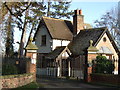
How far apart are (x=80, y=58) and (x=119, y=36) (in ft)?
51.5

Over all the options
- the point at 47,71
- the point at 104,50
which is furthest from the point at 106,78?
the point at 47,71

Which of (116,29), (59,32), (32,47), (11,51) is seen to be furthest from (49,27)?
(116,29)

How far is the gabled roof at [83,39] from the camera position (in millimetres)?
25031

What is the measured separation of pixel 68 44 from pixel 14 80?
16.0m

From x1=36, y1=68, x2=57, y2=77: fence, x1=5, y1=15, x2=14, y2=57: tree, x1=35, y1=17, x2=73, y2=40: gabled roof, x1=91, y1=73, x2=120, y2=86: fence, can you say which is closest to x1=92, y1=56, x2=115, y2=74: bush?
x1=91, y1=73, x2=120, y2=86: fence

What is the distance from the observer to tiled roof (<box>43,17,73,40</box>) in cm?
2748

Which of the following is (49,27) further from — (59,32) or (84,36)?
Answer: (84,36)

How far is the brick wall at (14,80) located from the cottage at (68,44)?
860cm

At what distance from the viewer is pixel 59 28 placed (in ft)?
94.3

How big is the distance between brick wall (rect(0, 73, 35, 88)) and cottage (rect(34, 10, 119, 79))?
8595 millimetres

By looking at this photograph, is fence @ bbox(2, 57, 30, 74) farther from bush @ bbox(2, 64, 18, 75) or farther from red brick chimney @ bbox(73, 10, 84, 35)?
red brick chimney @ bbox(73, 10, 84, 35)

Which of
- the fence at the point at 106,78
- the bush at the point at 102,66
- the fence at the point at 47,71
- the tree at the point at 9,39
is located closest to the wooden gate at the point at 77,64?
the fence at the point at 47,71

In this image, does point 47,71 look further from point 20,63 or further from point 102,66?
point 102,66

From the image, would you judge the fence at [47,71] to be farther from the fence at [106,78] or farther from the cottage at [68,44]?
the fence at [106,78]
